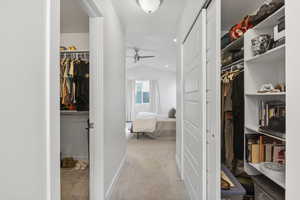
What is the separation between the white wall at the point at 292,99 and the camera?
63 cm

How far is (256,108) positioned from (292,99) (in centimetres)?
147

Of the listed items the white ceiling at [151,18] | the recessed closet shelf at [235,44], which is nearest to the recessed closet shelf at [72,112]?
the white ceiling at [151,18]

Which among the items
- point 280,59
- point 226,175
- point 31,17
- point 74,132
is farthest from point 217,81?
point 74,132

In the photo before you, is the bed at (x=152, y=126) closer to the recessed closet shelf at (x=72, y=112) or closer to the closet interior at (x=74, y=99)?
the closet interior at (x=74, y=99)

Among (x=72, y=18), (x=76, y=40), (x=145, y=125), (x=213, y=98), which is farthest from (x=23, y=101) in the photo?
(x=145, y=125)

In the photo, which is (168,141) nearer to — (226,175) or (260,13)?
(226,175)

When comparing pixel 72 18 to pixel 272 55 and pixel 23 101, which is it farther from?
pixel 272 55

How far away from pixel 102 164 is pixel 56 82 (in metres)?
1.26

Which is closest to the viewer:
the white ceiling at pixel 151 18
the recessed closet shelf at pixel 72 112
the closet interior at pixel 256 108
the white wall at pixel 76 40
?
the closet interior at pixel 256 108

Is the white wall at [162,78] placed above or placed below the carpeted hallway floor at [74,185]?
above

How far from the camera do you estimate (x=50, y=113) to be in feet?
3.06

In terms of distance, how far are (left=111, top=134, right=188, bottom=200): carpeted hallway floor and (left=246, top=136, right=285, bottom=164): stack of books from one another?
101 centimetres

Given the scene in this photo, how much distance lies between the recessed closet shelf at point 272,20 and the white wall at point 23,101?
1.76 meters

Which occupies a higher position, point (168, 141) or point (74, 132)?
point (74, 132)
